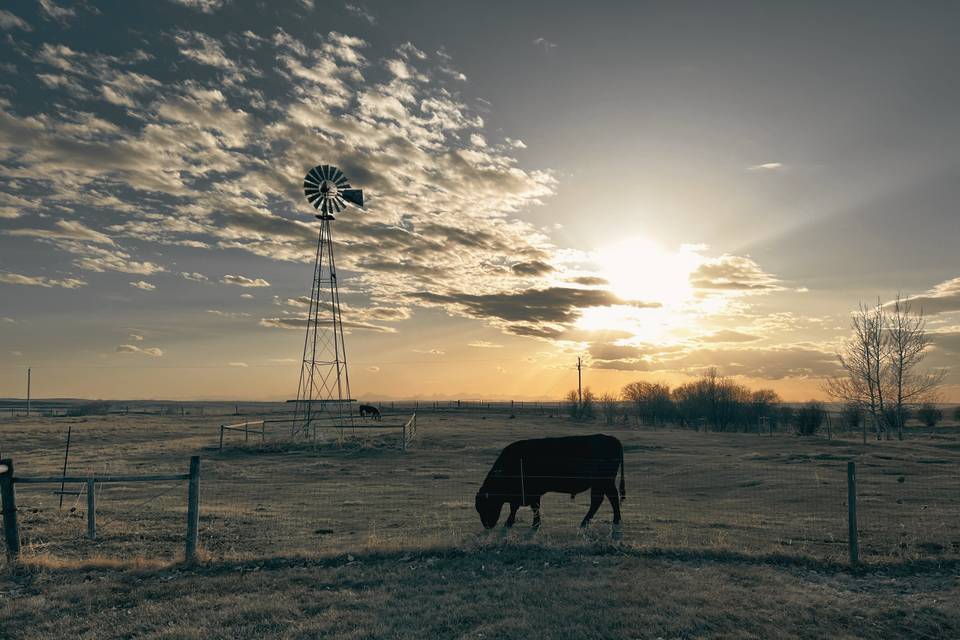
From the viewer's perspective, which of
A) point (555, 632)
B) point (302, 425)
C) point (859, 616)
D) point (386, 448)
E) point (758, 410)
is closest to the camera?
point (555, 632)

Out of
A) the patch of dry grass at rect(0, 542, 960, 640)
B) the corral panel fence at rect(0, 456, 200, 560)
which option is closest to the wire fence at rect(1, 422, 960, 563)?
the corral panel fence at rect(0, 456, 200, 560)

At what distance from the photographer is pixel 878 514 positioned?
1748 centimetres

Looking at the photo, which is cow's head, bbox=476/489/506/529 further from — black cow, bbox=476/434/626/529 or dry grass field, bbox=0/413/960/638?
dry grass field, bbox=0/413/960/638

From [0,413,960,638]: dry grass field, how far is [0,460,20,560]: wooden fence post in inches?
19.3

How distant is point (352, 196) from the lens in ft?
128

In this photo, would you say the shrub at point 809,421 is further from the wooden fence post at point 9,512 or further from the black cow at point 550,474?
the wooden fence post at point 9,512

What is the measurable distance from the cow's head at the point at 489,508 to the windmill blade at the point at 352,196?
29145 millimetres

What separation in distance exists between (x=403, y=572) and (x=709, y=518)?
35.0ft

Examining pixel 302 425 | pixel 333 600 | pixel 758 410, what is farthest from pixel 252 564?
pixel 758 410

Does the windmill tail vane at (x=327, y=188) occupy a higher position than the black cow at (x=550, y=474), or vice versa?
the windmill tail vane at (x=327, y=188)

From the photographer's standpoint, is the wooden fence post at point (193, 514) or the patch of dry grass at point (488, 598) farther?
the wooden fence post at point (193, 514)

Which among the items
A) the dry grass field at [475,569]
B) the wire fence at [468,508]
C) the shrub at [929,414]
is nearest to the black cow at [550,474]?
the wire fence at [468,508]

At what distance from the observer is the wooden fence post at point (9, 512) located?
10406mm

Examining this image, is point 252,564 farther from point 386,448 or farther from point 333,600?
point 386,448
